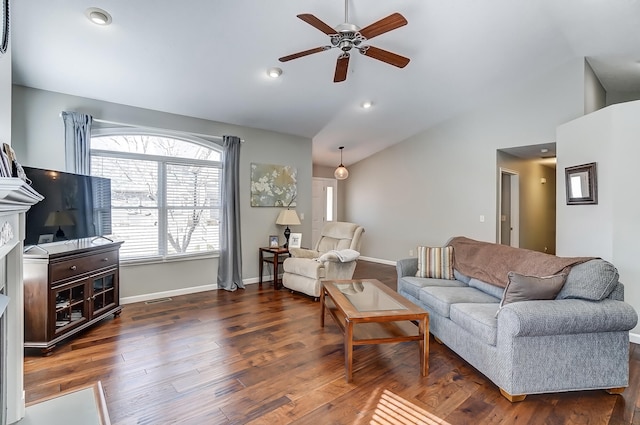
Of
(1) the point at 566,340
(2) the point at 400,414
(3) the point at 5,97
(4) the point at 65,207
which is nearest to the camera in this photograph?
(3) the point at 5,97

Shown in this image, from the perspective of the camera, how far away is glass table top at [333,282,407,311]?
2521 mm

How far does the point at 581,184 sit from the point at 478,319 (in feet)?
8.45

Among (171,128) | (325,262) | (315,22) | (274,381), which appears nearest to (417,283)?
(325,262)

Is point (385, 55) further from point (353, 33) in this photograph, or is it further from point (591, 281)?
point (591, 281)

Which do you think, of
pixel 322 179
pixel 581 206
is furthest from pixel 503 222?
pixel 322 179

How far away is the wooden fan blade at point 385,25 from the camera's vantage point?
2230 mm

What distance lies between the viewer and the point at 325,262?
425 cm

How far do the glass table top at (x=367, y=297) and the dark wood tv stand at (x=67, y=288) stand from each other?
247 centimetres

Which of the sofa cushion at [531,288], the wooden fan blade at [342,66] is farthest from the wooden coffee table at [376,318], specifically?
the wooden fan blade at [342,66]

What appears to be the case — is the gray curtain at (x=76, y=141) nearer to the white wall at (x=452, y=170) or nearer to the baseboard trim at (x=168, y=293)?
the baseboard trim at (x=168, y=293)

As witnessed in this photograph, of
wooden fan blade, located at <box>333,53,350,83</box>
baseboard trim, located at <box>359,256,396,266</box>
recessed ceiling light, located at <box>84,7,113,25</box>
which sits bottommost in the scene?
baseboard trim, located at <box>359,256,396,266</box>

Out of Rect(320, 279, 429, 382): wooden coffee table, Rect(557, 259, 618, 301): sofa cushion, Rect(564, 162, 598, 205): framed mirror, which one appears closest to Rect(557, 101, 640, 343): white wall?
Rect(564, 162, 598, 205): framed mirror

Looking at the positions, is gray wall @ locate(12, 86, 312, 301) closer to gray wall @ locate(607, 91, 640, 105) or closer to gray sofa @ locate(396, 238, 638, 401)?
gray sofa @ locate(396, 238, 638, 401)

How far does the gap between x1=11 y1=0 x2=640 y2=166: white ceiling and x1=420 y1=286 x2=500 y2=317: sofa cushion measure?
271cm
